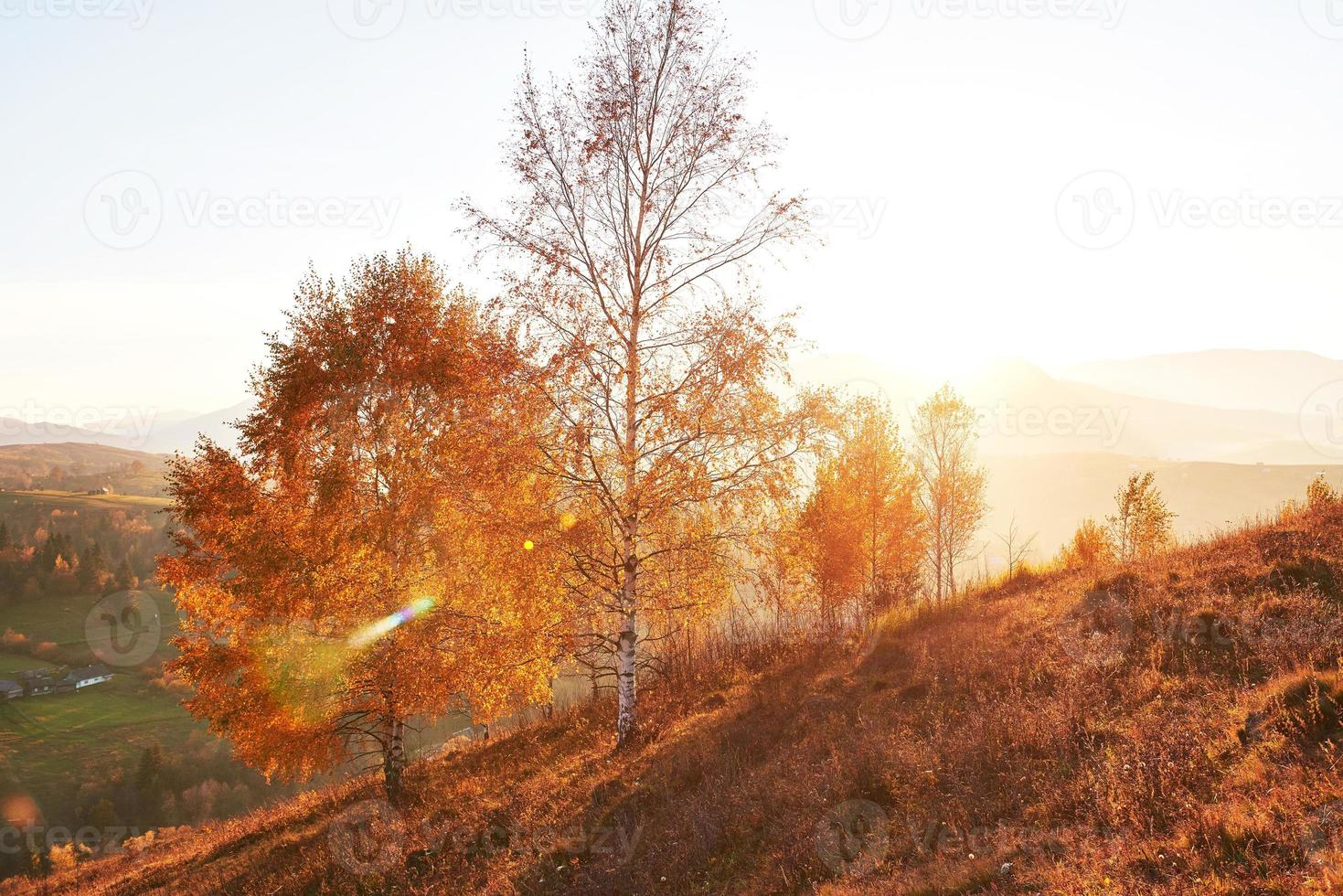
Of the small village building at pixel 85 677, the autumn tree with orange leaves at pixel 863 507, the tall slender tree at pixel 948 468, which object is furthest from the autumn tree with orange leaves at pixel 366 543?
the small village building at pixel 85 677

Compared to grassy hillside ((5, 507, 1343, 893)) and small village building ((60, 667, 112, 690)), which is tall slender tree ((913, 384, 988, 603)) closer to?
grassy hillside ((5, 507, 1343, 893))

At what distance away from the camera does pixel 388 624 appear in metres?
13.8

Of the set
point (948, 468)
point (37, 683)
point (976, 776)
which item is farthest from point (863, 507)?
point (37, 683)

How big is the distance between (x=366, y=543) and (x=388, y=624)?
188cm

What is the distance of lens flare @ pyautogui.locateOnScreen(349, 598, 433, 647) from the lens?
1363cm

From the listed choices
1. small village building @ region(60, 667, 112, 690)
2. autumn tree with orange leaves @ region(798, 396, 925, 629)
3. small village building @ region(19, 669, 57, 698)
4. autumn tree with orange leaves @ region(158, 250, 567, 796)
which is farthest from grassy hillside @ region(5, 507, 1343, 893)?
small village building @ region(60, 667, 112, 690)

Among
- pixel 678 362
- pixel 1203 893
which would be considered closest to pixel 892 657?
pixel 678 362

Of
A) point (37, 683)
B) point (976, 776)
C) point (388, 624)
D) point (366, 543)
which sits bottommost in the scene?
point (37, 683)

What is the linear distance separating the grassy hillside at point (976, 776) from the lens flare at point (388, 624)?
11.4ft

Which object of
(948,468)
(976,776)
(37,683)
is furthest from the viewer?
(37,683)

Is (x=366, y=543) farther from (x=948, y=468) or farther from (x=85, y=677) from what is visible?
(x=85, y=677)

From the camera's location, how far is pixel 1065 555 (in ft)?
68.3

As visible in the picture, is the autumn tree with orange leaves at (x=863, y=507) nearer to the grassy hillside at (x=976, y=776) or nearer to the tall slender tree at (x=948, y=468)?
the tall slender tree at (x=948, y=468)

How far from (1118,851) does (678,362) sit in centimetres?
948
